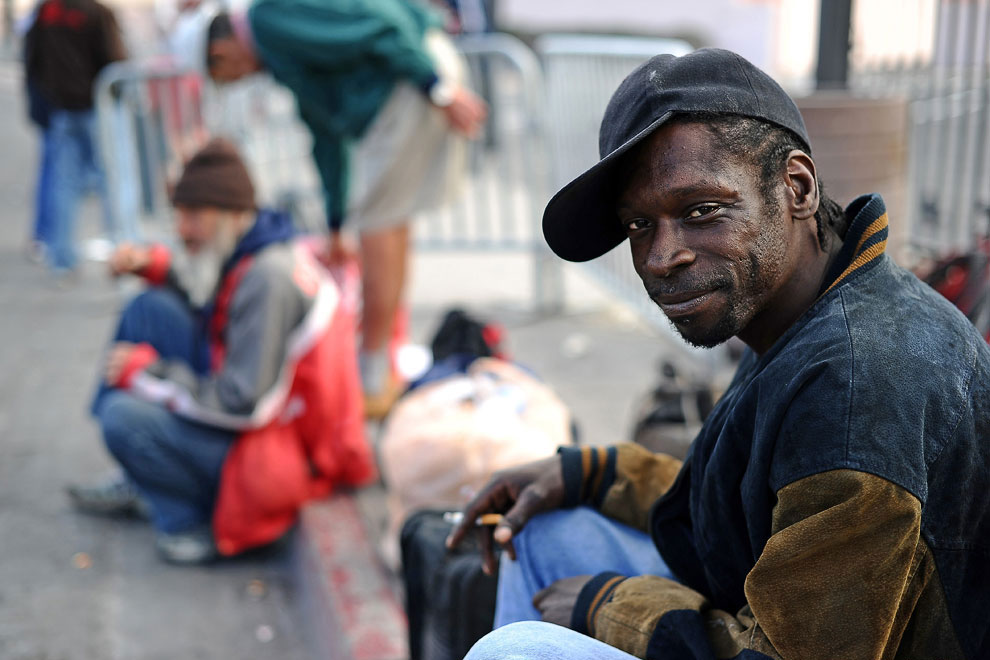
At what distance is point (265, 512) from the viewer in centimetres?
361

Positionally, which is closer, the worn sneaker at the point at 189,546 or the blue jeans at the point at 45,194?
the worn sneaker at the point at 189,546

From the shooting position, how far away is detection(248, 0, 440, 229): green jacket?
4.02 meters

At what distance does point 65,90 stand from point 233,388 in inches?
203

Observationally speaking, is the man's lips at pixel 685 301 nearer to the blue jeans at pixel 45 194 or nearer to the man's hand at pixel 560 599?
the man's hand at pixel 560 599

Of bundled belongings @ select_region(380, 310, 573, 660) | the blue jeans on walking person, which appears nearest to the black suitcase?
bundled belongings @ select_region(380, 310, 573, 660)

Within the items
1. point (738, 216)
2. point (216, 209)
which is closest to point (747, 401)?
point (738, 216)

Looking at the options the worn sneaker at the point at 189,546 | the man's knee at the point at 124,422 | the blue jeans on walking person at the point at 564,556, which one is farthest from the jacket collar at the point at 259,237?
the blue jeans on walking person at the point at 564,556

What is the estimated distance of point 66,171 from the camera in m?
7.87

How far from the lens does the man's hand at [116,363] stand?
3592mm

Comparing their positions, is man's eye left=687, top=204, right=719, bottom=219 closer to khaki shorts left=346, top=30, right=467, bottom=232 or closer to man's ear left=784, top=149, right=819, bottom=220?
man's ear left=784, top=149, right=819, bottom=220

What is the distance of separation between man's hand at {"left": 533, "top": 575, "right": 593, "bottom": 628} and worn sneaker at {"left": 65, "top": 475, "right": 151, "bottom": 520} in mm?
2566

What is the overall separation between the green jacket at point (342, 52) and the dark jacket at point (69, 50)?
4029 mm

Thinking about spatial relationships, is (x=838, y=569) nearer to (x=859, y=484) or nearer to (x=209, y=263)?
(x=859, y=484)

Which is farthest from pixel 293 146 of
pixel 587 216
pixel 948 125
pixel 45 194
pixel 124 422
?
pixel 587 216
